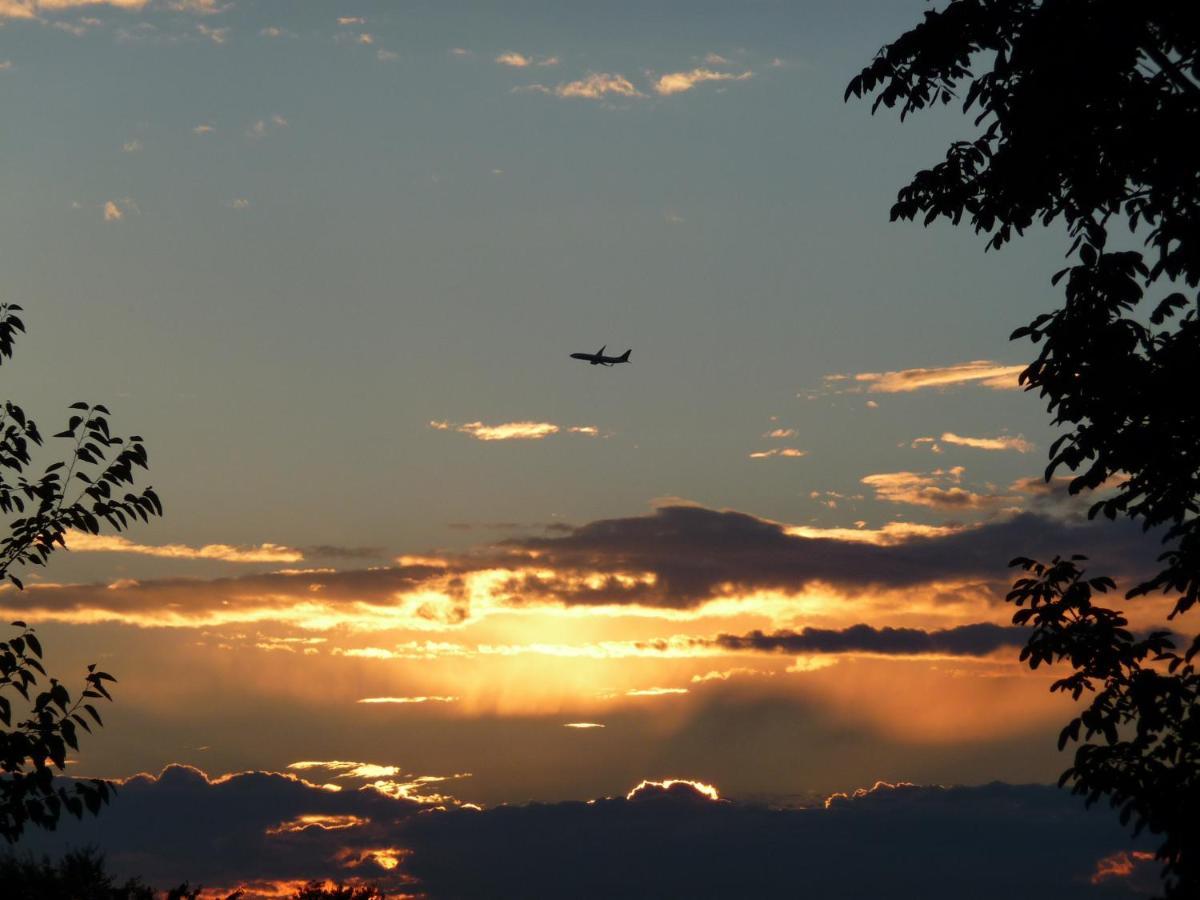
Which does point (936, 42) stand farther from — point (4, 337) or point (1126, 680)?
point (4, 337)

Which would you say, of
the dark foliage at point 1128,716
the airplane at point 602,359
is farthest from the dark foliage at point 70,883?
the airplane at point 602,359

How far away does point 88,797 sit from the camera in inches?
650

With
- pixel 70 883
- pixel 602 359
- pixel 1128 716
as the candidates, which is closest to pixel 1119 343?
pixel 1128 716

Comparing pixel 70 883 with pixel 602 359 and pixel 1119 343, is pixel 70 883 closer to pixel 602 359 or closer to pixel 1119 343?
pixel 1119 343

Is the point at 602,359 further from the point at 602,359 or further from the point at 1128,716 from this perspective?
the point at 1128,716

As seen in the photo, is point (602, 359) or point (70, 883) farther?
point (602, 359)

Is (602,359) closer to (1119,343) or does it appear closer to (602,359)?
(602,359)

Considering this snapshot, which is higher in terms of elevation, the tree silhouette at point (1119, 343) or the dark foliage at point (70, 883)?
the tree silhouette at point (1119, 343)

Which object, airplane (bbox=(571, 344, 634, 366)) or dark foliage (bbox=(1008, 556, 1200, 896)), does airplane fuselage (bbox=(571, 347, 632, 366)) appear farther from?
dark foliage (bbox=(1008, 556, 1200, 896))

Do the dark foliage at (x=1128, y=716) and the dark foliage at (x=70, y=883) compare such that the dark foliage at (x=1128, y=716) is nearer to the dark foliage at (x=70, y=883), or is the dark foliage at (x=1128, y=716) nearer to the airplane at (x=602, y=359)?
the dark foliage at (x=70, y=883)

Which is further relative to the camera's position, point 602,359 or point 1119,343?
point 602,359

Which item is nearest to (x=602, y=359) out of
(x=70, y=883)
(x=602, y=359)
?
(x=602, y=359)

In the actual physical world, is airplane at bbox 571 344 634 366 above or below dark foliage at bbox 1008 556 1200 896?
above

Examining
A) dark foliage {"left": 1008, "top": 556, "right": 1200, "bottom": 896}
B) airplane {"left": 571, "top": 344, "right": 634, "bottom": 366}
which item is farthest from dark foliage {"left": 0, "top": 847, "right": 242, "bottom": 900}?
airplane {"left": 571, "top": 344, "right": 634, "bottom": 366}
